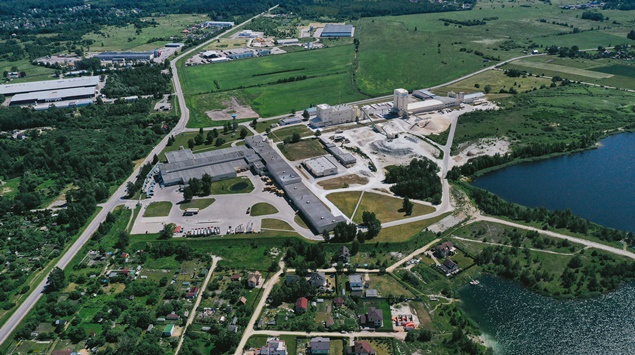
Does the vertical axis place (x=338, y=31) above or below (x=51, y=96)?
above

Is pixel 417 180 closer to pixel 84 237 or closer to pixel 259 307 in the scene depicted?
pixel 259 307

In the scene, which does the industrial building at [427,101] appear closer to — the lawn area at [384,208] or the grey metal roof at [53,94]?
the lawn area at [384,208]

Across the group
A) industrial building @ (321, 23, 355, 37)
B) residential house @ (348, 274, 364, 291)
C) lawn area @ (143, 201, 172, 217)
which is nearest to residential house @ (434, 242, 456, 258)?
residential house @ (348, 274, 364, 291)

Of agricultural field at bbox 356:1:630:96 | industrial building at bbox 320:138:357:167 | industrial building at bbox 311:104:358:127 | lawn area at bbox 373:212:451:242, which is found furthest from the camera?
agricultural field at bbox 356:1:630:96

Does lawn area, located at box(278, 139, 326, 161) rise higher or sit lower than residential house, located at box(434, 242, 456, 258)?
higher

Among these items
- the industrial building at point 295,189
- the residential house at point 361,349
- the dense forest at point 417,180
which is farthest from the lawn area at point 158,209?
the residential house at point 361,349

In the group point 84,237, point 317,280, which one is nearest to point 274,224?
point 317,280

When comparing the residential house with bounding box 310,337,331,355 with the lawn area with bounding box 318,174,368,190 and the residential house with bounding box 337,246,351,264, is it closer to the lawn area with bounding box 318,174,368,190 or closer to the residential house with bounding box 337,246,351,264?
the residential house with bounding box 337,246,351,264
